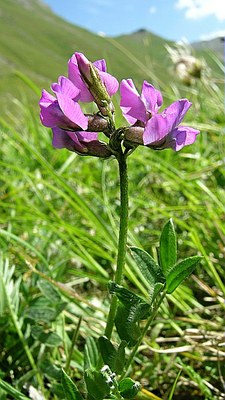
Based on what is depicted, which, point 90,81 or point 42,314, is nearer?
point 90,81

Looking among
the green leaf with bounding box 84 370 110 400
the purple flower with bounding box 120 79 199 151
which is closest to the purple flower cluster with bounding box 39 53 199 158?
the purple flower with bounding box 120 79 199 151

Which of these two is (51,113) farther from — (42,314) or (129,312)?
(42,314)

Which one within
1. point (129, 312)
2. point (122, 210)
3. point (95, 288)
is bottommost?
point (95, 288)

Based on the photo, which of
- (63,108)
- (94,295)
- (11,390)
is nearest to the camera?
(63,108)

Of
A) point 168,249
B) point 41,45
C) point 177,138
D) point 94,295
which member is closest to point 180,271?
point 168,249

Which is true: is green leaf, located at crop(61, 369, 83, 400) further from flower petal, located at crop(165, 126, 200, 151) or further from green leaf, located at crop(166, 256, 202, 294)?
flower petal, located at crop(165, 126, 200, 151)

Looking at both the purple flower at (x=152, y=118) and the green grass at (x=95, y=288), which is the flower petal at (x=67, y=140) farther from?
the green grass at (x=95, y=288)

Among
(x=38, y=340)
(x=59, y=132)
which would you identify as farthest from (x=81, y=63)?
(x=38, y=340)

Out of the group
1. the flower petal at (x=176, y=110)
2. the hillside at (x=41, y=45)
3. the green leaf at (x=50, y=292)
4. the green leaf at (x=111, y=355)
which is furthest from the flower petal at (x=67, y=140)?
the hillside at (x=41, y=45)
